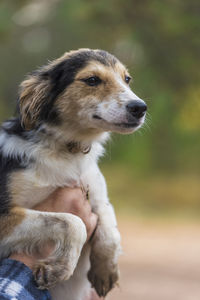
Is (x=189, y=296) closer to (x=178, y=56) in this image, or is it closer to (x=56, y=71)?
(x=178, y=56)

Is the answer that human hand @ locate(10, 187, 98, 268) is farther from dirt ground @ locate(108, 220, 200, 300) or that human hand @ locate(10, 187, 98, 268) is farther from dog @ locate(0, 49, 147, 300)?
dirt ground @ locate(108, 220, 200, 300)

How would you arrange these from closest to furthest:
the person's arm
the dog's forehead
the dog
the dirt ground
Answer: the person's arm, the dog, the dog's forehead, the dirt ground

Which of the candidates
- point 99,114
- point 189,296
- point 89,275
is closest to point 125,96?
point 99,114

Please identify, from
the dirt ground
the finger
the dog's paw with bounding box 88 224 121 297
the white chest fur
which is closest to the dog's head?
the white chest fur

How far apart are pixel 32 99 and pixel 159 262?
284 inches

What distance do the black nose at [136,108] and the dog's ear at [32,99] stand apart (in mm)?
528

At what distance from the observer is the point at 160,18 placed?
6809 mm

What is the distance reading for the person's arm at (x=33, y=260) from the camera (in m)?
2.11

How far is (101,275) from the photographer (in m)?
2.90

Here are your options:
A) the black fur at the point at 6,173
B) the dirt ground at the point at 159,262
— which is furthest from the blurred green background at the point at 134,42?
the dirt ground at the point at 159,262

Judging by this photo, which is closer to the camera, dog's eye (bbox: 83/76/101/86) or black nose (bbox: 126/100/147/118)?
black nose (bbox: 126/100/147/118)

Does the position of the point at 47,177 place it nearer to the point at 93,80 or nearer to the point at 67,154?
the point at 67,154

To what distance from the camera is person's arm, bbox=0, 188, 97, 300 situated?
211 cm

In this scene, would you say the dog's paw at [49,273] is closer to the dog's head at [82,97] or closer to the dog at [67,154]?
the dog at [67,154]
